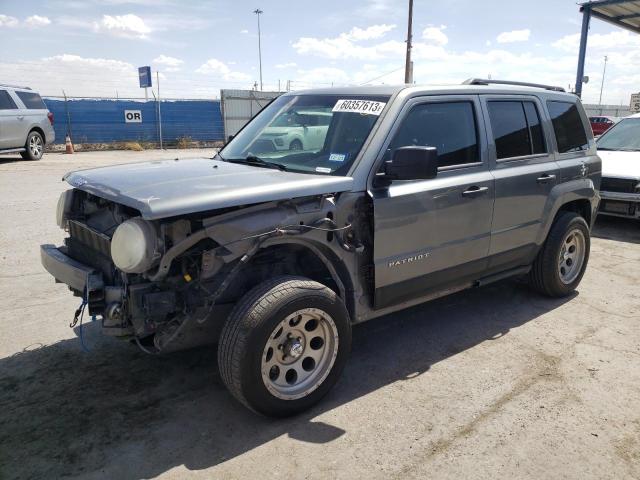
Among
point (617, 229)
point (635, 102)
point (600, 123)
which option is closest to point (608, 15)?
point (635, 102)

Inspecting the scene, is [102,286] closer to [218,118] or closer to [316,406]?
[316,406]

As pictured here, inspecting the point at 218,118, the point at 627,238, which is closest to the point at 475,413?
the point at 627,238

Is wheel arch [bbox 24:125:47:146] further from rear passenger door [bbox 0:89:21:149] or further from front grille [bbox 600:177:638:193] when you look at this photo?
front grille [bbox 600:177:638:193]

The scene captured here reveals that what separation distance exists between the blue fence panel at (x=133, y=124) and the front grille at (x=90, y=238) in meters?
21.7

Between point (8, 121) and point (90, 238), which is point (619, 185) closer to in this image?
point (90, 238)

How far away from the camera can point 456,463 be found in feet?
9.23

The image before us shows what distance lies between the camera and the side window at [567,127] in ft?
16.4

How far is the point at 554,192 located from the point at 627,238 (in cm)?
396

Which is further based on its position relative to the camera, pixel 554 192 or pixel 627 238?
pixel 627 238

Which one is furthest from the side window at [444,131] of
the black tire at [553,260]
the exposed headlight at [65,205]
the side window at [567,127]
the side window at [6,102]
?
the side window at [6,102]

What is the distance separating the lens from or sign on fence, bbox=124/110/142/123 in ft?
79.3

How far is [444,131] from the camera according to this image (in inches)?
156

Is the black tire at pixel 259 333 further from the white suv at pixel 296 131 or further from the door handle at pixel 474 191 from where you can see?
the door handle at pixel 474 191

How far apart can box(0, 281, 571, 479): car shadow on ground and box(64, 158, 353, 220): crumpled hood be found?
50.6 inches
